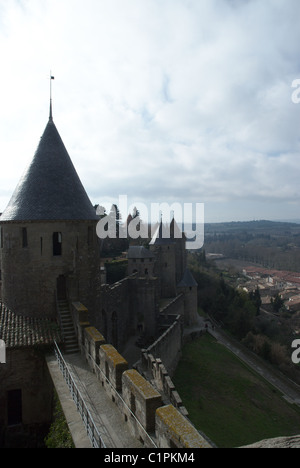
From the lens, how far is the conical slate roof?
37.8ft

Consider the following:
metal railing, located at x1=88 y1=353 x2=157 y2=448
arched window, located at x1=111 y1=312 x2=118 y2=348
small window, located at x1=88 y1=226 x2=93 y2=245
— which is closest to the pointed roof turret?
arched window, located at x1=111 y1=312 x2=118 y2=348

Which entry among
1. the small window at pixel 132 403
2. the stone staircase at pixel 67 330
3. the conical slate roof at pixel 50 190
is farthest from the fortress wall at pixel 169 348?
the small window at pixel 132 403

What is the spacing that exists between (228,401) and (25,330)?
1607 centimetres

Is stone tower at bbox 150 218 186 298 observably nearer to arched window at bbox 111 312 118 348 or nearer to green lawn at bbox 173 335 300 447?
green lawn at bbox 173 335 300 447

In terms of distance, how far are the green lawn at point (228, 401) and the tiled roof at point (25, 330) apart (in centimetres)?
960

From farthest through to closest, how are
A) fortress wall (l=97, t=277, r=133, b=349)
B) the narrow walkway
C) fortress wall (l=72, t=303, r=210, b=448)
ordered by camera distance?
fortress wall (l=97, t=277, r=133, b=349) → the narrow walkway → fortress wall (l=72, t=303, r=210, b=448)

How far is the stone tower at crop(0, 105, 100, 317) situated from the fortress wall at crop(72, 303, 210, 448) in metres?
2.94

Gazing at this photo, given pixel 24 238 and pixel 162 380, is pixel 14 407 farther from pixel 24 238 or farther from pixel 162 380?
pixel 162 380

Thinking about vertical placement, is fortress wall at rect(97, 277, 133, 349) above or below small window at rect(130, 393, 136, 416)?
below

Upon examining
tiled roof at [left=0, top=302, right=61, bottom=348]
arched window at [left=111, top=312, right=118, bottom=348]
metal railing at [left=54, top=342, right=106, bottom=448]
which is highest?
tiled roof at [left=0, top=302, right=61, bottom=348]

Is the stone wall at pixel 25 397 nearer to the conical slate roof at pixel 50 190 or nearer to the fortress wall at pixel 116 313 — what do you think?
the conical slate roof at pixel 50 190

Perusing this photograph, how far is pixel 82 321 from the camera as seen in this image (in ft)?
→ 34.2

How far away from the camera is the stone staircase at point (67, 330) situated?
10523 millimetres
